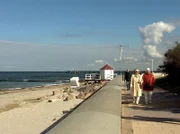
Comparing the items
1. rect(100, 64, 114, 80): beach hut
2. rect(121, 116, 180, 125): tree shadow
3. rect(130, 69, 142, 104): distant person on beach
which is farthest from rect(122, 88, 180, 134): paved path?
rect(100, 64, 114, 80): beach hut

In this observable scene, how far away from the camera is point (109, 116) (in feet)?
21.2

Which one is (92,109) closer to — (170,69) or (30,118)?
(30,118)

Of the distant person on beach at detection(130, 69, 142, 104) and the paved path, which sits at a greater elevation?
the distant person on beach at detection(130, 69, 142, 104)

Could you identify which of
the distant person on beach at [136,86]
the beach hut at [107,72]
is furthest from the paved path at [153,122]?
the beach hut at [107,72]

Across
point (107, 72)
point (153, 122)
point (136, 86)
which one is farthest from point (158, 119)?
point (107, 72)

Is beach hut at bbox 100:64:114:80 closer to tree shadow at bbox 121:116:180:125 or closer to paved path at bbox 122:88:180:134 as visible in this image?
paved path at bbox 122:88:180:134

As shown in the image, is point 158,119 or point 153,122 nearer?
point 153,122

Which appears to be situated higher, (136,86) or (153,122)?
(136,86)

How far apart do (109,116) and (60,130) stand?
1.88m

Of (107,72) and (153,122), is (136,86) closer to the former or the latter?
(153,122)

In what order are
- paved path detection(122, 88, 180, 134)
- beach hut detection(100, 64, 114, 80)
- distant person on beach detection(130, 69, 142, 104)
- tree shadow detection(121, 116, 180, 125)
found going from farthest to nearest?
beach hut detection(100, 64, 114, 80)
distant person on beach detection(130, 69, 142, 104)
tree shadow detection(121, 116, 180, 125)
paved path detection(122, 88, 180, 134)

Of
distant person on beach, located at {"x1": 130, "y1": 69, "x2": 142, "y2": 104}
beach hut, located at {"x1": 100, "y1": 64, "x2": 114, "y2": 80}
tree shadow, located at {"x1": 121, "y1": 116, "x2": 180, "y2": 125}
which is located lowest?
tree shadow, located at {"x1": 121, "y1": 116, "x2": 180, "y2": 125}

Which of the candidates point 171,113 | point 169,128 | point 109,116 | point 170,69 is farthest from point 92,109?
point 170,69

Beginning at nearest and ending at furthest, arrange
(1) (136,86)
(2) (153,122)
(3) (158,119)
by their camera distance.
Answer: (2) (153,122), (3) (158,119), (1) (136,86)
